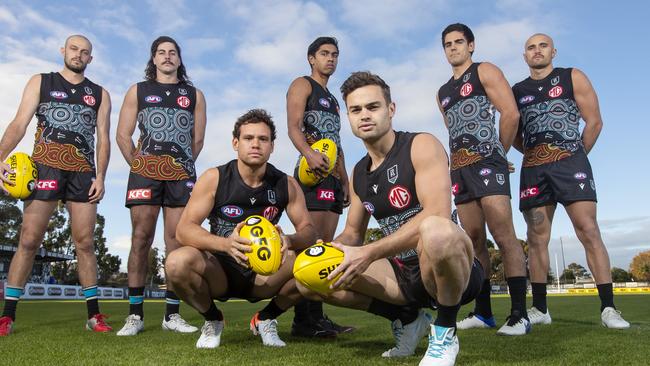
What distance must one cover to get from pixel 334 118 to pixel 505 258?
2.32m

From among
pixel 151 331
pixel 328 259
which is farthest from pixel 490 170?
pixel 151 331

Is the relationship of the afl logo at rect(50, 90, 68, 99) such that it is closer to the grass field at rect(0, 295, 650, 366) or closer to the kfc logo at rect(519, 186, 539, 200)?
the grass field at rect(0, 295, 650, 366)

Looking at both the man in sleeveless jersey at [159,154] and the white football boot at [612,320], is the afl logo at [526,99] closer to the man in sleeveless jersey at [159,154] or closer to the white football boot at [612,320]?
the white football boot at [612,320]

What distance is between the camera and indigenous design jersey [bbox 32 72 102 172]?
559 cm

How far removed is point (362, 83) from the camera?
3393mm

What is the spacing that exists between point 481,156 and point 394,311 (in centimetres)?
222

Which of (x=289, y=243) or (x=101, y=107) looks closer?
(x=289, y=243)

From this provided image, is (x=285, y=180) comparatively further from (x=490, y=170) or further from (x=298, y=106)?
(x=490, y=170)

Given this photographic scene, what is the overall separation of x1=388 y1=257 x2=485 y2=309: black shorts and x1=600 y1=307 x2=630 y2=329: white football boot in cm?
265

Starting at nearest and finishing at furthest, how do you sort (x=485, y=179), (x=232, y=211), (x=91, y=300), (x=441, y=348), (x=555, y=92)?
(x=441, y=348) < (x=232, y=211) < (x=485, y=179) < (x=91, y=300) < (x=555, y=92)

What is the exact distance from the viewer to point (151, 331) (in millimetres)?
5344

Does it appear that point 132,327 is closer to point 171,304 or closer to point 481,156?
point 171,304

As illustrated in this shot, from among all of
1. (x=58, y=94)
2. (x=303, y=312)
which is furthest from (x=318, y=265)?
(x=58, y=94)

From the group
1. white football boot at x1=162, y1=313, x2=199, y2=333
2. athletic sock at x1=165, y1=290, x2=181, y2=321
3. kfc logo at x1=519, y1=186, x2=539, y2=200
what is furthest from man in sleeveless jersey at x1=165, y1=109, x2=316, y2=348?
kfc logo at x1=519, y1=186, x2=539, y2=200
